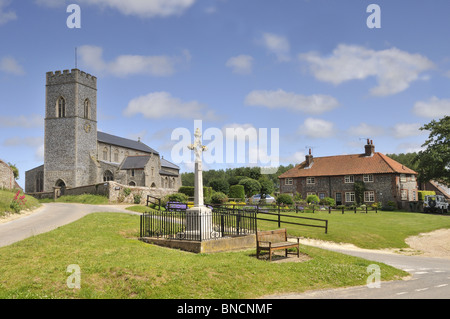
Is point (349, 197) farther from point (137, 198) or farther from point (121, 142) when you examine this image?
point (121, 142)

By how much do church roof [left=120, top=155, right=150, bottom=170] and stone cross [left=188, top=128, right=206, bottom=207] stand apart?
3926 cm

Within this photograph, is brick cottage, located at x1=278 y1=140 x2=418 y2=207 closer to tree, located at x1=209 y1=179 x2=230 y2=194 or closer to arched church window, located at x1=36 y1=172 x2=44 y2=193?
tree, located at x1=209 y1=179 x2=230 y2=194

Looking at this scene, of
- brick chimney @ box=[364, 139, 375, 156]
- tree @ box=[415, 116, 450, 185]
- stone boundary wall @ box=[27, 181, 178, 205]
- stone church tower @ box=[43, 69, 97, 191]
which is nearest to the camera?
stone boundary wall @ box=[27, 181, 178, 205]

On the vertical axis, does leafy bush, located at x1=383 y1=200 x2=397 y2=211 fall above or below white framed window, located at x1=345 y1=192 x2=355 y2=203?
below

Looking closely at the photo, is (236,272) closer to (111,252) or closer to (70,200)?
(111,252)

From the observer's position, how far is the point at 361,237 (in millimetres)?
21469

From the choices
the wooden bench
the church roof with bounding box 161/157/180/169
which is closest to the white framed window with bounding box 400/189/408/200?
the wooden bench

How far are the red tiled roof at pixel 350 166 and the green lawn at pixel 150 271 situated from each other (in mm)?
40024

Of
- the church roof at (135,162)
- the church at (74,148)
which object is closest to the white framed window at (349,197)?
the church at (74,148)

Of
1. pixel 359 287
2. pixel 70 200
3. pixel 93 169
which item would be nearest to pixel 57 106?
pixel 93 169

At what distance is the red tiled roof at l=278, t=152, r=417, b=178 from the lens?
50.3m

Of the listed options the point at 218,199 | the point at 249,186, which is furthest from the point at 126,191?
the point at 249,186

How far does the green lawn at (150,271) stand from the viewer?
29.0 ft

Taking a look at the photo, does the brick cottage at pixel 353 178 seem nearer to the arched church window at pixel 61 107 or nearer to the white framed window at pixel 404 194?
the white framed window at pixel 404 194
